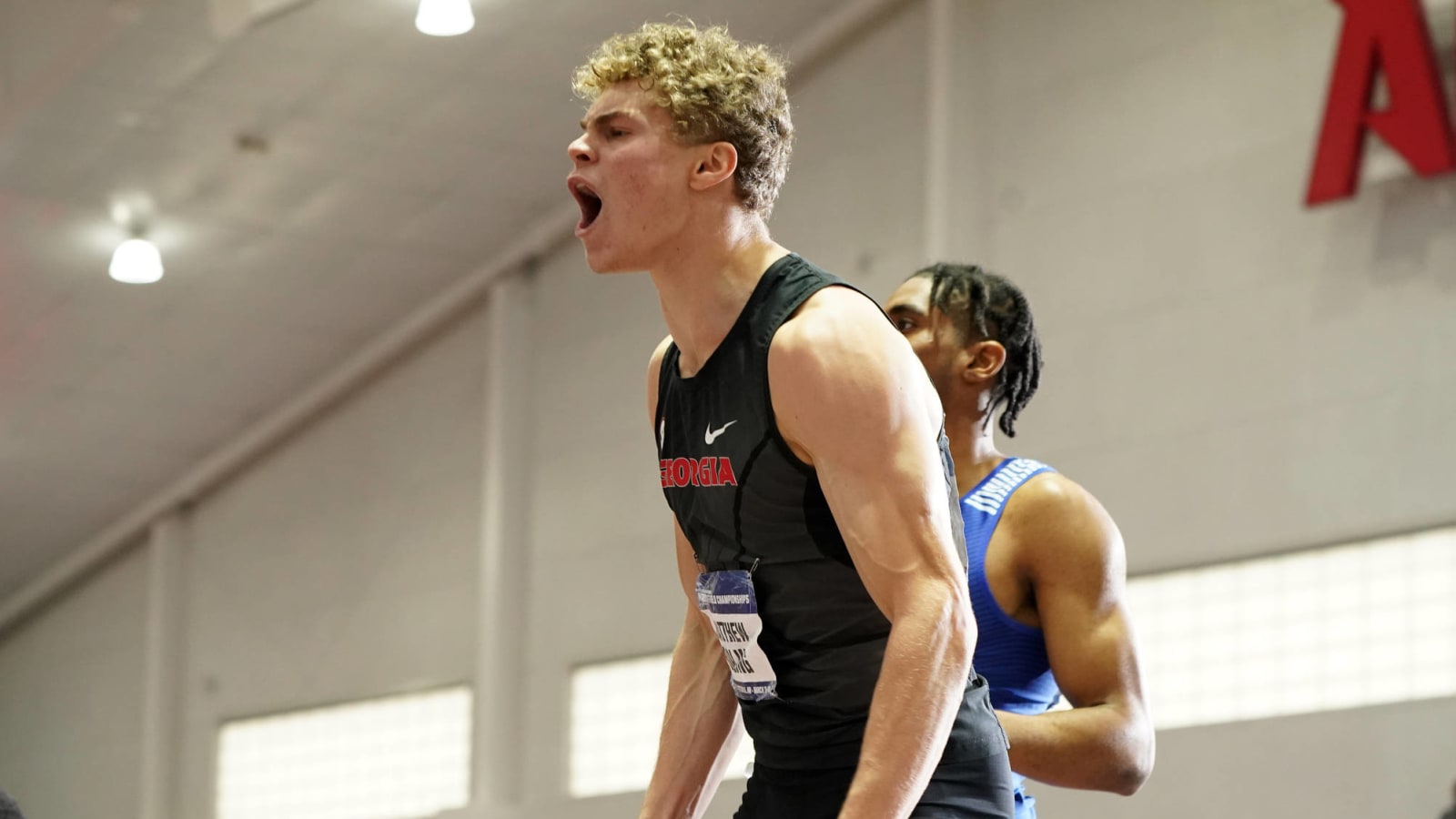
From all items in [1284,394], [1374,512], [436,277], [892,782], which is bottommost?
[892,782]

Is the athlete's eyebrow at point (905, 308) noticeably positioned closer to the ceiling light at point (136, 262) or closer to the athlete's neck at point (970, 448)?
the athlete's neck at point (970, 448)

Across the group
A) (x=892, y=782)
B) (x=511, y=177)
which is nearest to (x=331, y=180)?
(x=511, y=177)

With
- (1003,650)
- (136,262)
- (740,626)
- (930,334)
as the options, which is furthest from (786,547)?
(136,262)

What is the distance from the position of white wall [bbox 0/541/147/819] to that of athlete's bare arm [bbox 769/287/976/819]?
13961 millimetres

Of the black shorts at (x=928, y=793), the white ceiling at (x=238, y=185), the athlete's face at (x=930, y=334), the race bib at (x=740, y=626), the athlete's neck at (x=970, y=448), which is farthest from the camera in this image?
the white ceiling at (x=238, y=185)

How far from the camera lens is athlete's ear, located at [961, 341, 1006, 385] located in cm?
358

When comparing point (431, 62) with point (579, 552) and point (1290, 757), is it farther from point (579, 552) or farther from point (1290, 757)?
point (1290, 757)

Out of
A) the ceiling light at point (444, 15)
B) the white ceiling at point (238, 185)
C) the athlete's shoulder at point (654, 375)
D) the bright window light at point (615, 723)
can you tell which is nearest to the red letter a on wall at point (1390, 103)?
the white ceiling at point (238, 185)

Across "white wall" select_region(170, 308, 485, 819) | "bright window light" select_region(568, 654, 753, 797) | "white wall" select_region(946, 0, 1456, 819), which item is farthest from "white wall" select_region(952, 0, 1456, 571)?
"white wall" select_region(170, 308, 485, 819)

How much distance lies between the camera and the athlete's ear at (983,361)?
3.58 m

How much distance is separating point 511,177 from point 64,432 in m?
4.16

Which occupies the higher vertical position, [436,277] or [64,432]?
[436,277]

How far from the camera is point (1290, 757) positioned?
8312mm

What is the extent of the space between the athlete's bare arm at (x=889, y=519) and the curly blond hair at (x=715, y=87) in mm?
345
